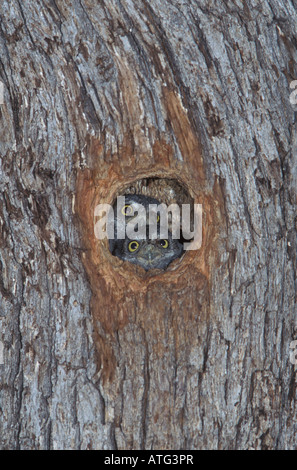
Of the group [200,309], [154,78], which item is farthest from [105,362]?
[154,78]

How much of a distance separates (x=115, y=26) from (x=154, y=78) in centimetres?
32

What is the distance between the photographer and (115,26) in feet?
7.47

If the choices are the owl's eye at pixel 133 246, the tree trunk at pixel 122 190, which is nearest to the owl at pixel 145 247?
the owl's eye at pixel 133 246

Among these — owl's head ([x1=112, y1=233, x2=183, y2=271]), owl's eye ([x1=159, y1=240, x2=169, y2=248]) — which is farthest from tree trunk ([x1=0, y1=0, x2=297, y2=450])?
owl's eye ([x1=159, y1=240, x2=169, y2=248])

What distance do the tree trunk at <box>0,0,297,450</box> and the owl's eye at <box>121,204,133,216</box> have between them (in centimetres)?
27

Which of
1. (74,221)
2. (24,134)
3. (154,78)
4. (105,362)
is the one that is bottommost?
(105,362)

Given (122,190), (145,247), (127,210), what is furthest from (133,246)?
(122,190)

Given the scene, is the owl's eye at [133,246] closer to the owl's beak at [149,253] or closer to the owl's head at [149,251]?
the owl's head at [149,251]

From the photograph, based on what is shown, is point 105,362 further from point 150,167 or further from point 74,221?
point 150,167

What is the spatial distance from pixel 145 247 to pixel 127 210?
10.1 inches

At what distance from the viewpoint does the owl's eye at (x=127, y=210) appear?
2.72 metres

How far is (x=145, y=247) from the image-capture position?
9.22 feet

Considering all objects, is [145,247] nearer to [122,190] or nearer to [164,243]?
[164,243]

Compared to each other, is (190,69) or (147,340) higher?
(190,69)
